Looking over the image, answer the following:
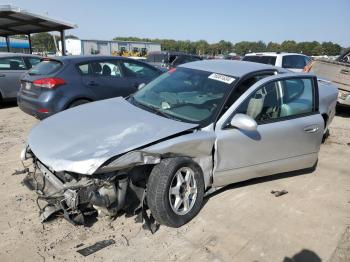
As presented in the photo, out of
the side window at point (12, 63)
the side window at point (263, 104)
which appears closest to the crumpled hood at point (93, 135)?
the side window at point (263, 104)

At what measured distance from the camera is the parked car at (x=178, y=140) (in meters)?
3.29

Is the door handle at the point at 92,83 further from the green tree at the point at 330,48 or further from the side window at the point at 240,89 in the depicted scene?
the green tree at the point at 330,48

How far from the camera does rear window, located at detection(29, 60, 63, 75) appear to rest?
7037 millimetres

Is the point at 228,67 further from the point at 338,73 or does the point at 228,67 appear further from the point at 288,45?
the point at 288,45

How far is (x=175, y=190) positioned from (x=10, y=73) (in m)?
8.03

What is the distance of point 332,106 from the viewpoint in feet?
21.7

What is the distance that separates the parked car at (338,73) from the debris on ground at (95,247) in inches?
322

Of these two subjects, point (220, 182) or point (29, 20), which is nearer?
point (220, 182)

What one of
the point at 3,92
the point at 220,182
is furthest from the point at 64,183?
the point at 3,92

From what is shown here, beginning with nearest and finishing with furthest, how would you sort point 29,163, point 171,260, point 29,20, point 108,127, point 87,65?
point 171,260
point 108,127
point 29,163
point 87,65
point 29,20

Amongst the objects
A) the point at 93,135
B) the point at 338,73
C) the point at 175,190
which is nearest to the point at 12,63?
the point at 93,135

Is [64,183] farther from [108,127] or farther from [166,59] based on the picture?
[166,59]

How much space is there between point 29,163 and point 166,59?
39.7ft

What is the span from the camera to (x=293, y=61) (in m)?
12.5
